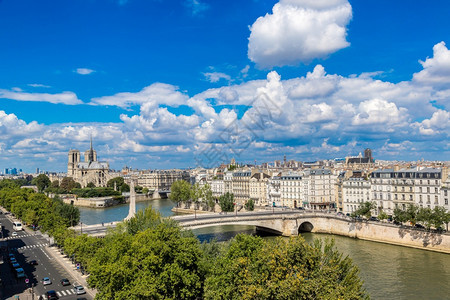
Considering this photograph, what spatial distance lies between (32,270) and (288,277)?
29735mm

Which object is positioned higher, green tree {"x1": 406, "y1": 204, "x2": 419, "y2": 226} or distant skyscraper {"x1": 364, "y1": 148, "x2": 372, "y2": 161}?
distant skyscraper {"x1": 364, "y1": 148, "x2": 372, "y2": 161}

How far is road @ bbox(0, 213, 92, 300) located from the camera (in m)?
31.8

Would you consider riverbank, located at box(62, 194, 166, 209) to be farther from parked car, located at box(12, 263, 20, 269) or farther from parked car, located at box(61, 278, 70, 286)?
parked car, located at box(61, 278, 70, 286)

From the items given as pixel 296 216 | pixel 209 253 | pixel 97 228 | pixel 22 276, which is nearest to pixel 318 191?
pixel 296 216

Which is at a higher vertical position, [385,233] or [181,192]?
[181,192]

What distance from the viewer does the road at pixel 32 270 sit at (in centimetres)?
3175

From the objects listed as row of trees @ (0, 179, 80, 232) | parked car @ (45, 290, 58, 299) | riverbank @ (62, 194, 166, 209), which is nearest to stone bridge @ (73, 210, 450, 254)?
row of trees @ (0, 179, 80, 232)

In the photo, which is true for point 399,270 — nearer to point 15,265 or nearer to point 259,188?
point 15,265

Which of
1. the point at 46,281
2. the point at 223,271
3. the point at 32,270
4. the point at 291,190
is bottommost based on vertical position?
the point at 32,270

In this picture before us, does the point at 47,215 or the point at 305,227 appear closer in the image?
the point at 47,215

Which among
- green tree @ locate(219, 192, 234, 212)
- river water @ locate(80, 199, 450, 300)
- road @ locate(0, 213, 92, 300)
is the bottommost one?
river water @ locate(80, 199, 450, 300)

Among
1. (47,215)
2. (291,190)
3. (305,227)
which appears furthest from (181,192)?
(47,215)

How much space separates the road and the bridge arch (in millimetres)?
38483

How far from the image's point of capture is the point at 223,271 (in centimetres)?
2475
